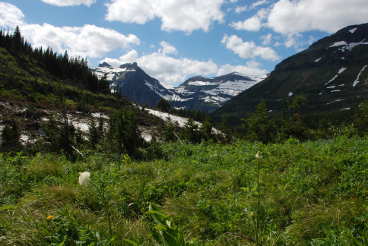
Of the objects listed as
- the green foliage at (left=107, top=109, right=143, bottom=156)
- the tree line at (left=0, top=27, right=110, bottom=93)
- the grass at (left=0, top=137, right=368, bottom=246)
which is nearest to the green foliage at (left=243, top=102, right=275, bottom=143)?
the green foliage at (left=107, top=109, right=143, bottom=156)

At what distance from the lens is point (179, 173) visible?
7.04 m

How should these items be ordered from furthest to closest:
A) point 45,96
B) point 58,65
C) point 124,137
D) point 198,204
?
point 58,65 < point 45,96 < point 124,137 < point 198,204

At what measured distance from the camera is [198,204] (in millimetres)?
4855

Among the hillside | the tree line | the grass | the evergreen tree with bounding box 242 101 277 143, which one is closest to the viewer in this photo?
the grass

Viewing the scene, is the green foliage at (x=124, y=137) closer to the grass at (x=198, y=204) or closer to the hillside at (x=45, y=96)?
the hillside at (x=45, y=96)

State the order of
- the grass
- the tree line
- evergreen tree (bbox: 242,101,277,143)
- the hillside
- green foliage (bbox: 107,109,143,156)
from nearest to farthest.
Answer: the grass, green foliage (bbox: 107,109,143,156), the hillside, evergreen tree (bbox: 242,101,277,143), the tree line

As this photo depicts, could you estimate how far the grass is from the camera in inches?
122

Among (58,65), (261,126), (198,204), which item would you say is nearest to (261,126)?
(261,126)

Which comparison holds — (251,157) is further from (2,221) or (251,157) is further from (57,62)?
(57,62)

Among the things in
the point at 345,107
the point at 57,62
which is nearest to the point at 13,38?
the point at 57,62

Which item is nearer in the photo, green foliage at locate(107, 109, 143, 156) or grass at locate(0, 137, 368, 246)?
grass at locate(0, 137, 368, 246)

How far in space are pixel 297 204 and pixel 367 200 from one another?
1.11m

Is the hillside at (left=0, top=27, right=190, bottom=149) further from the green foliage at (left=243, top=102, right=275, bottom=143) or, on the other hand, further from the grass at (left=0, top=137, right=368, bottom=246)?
the grass at (left=0, top=137, right=368, bottom=246)

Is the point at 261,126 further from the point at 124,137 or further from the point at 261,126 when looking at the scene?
the point at 124,137
